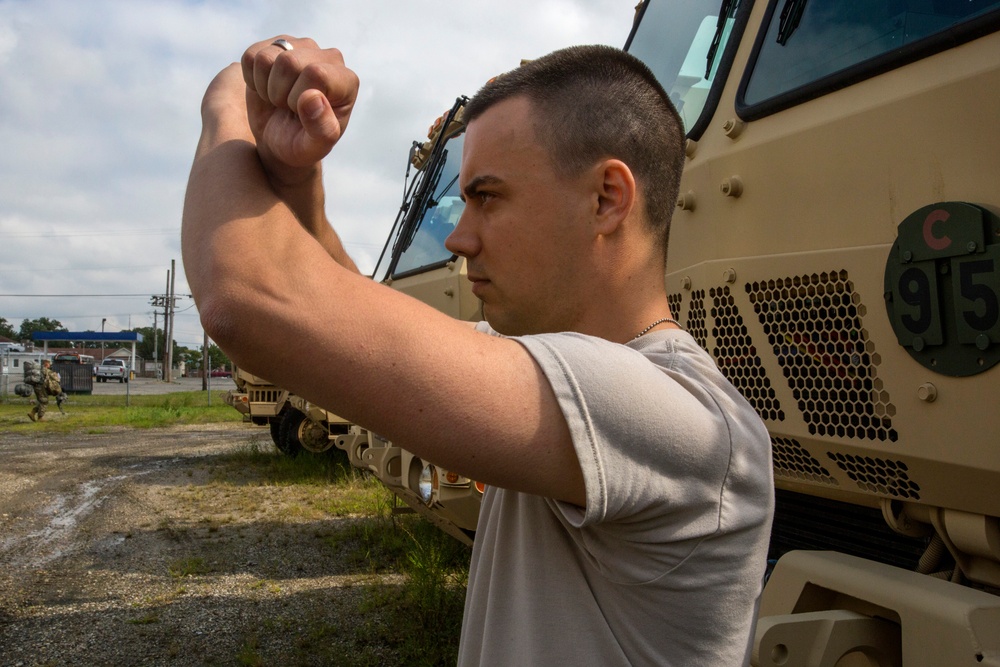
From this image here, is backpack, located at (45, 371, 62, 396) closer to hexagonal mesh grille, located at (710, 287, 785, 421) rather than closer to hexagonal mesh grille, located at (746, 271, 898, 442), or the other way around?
hexagonal mesh grille, located at (710, 287, 785, 421)

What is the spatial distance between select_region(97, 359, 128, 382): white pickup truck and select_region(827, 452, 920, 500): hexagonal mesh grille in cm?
5853

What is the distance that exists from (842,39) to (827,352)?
29.9 inches

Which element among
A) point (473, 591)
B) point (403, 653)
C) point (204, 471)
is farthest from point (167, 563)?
point (473, 591)

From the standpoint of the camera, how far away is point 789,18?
7.34 ft

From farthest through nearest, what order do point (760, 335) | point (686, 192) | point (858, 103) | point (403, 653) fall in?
point (403, 653), point (686, 192), point (760, 335), point (858, 103)

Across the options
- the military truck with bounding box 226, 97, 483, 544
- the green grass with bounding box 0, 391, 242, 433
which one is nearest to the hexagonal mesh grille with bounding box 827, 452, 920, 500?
the military truck with bounding box 226, 97, 483, 544

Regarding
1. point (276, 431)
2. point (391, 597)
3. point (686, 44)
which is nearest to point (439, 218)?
point (391, 597)

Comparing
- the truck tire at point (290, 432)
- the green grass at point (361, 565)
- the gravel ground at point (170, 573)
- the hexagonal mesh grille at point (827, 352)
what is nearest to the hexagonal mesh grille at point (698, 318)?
the hexagonal mesh grille at point (827, 352)

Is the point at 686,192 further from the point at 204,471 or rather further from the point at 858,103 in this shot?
the point at 204,471

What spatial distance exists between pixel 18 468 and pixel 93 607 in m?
6.88

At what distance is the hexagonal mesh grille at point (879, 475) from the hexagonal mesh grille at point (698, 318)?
442 millimetres

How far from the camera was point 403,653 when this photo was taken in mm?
4449

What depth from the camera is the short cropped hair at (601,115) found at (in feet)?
3.59

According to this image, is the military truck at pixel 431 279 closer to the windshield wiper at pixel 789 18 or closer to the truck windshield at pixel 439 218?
the truck windshield at pixel 439 218
